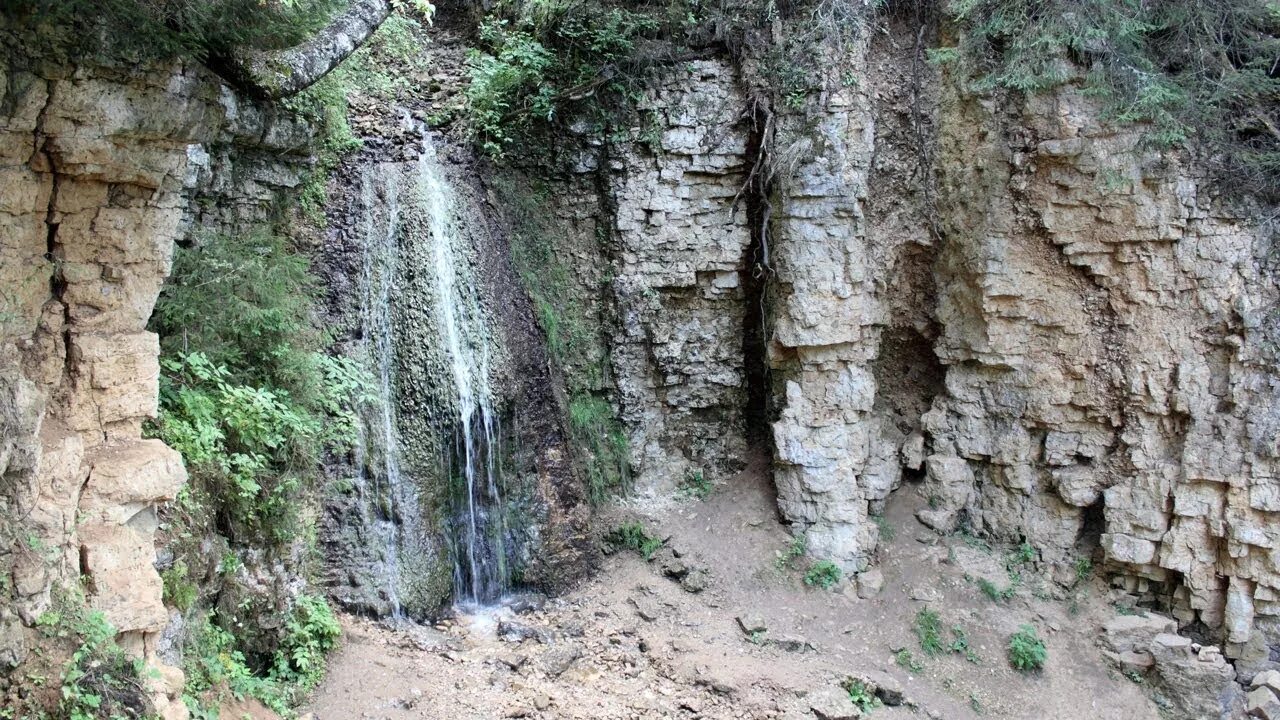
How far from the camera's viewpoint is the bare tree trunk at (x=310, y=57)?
6383mm

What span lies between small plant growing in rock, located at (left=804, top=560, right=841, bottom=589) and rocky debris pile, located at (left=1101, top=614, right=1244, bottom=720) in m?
2.63

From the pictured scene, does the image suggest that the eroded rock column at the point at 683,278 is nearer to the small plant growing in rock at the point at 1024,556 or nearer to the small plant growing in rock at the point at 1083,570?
the small plant growing in rock at the point at 1024,556

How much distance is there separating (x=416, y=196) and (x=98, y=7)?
457 cm

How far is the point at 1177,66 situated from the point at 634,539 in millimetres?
7162

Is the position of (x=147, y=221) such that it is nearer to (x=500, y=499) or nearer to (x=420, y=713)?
(x=420, y=713)

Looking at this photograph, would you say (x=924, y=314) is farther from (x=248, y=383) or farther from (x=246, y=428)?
(x=246, y=428)

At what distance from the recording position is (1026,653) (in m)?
8.22

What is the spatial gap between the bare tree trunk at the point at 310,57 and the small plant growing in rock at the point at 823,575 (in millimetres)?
6490

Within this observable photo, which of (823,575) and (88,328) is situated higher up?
(88,328)

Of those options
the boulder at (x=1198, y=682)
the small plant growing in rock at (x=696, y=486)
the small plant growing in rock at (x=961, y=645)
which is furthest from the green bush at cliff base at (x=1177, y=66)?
the small plant growing in rock at (x=696, y=486)

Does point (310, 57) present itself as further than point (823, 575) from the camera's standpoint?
No

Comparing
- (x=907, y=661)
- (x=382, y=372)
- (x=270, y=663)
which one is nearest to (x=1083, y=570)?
(x=907, y=661)

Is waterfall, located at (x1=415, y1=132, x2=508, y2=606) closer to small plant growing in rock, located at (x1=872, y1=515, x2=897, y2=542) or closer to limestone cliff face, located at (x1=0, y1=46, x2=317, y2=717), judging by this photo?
limestone cliff face, located at (x1=0, y1=46, x2=317, y2=717)

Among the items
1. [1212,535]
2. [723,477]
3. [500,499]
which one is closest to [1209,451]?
[1212,535]
